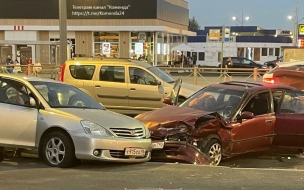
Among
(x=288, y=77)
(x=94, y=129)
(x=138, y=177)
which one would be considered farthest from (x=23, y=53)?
(x=138, y=177)

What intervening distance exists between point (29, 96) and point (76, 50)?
36066 mm

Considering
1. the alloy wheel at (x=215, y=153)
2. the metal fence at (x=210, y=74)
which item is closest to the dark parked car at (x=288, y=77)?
the alloy wheel at (x=215, y=153)

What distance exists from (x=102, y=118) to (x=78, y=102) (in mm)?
1097

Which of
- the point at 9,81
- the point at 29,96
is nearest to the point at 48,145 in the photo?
the point at 29,96

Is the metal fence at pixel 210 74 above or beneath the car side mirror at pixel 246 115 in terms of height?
above

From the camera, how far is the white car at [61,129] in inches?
286

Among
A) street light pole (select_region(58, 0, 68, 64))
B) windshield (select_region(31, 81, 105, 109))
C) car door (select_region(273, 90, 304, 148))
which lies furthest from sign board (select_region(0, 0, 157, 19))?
windshield (select_region(31, 81, 105, 109))

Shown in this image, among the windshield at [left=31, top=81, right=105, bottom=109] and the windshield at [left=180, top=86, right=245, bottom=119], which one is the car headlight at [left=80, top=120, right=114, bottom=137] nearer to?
the windshield at [left=31, top=81, right=105, bottom=109]

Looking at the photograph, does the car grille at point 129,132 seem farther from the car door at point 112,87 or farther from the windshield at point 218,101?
the car door at point 112,87

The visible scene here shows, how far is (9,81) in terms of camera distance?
8.27 metres

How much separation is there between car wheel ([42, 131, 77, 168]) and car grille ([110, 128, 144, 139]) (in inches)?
29.2

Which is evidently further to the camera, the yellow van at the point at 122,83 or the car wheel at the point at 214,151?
the yellow van at the point at 122,83

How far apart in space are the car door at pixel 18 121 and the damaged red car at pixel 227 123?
81.9 inches

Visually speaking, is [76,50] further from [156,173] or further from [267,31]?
[267,31]
